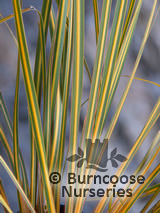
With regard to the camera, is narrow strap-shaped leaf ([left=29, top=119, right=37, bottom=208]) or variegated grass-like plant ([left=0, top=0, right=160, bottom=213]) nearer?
variegated grass-like plant ([left=0, top=0, right=160, bottom=213])

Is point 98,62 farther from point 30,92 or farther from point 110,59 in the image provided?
point 30,92

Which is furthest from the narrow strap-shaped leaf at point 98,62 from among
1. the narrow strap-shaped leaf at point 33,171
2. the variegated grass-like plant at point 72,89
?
the narrow strap-shaped leaf at point 33,171

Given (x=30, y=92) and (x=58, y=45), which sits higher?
Result: (x=58, y=45)

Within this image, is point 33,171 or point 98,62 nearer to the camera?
point 98,62

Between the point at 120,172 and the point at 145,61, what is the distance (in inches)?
23.4

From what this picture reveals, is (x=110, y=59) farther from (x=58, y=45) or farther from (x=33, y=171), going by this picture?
(x=33, y=171)

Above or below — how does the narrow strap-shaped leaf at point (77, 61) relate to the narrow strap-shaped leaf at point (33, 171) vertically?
above

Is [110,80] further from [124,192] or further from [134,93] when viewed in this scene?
[134,93]

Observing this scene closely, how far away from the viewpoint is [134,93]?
0.90 meters

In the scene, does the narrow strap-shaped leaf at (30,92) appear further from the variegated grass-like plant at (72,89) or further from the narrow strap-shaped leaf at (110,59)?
the narrow strap-shaped leaf at (110,59)

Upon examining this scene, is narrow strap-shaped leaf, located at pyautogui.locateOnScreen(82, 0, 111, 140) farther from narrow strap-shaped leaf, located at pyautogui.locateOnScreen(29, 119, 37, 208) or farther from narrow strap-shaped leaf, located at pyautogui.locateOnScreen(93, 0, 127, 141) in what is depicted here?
narrow strap-shaped leaf, located at pyautogui.locateOnScreen(29, 119, 37, 208)

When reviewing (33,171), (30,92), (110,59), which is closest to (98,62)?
(110,59)

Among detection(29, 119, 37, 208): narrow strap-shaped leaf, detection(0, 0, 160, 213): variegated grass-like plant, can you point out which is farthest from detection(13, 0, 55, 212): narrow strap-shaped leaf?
detection(29, 119, 37, 208): narrow strap-shaped leaf

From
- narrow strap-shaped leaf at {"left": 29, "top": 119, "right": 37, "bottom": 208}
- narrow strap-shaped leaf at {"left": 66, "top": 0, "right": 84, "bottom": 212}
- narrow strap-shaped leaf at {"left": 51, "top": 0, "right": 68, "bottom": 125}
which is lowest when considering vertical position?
narrow strap-shaped leaf at {"left": 29, "top": 119, "right": 37, "bottom": 208}
